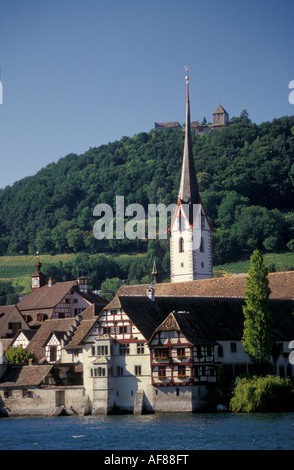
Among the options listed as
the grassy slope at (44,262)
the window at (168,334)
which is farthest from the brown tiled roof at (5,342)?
the grassy slope at (44,262)

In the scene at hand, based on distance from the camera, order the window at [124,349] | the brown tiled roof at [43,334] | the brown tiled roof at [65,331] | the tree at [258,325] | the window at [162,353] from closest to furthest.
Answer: the window at [162,353]
the tree at [258,325]
the window at [124,349]
the brown tiled roof at [65,331]
the brown tiled roof at [43,334]

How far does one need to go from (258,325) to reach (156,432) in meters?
16.7

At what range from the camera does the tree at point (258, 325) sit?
7231cm

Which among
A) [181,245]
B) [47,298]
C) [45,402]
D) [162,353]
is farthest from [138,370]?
[181,245]

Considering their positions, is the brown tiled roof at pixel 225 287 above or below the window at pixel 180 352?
above

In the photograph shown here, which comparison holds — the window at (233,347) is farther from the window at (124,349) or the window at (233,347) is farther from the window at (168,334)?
the window at (124,349)

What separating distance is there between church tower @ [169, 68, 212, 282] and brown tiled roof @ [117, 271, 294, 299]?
10067 mm

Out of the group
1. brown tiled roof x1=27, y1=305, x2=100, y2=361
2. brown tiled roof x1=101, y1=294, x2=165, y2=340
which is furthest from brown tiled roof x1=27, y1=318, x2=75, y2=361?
brown tiled roof x1=101, y1=294, x2=165, y2=340

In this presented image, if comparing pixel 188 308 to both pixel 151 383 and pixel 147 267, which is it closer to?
pixel 151 383

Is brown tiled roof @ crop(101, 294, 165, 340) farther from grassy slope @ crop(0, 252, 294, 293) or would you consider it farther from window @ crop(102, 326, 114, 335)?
grassy slope @ crop(0, 252, 294, 293)

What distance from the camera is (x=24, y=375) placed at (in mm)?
76562

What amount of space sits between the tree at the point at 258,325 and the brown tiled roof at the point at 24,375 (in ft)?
51.9

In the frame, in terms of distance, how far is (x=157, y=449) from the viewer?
2042 inches

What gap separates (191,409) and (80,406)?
906cm
